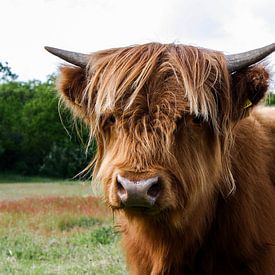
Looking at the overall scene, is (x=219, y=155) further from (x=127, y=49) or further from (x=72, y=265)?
(x=72, y=265)

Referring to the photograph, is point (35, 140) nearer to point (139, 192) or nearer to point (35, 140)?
point (35, 140)

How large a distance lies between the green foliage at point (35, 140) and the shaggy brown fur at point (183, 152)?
5025 cm

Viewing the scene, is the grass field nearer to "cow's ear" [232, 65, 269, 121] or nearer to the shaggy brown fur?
the shaggy brown fur

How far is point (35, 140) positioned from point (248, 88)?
198 ft

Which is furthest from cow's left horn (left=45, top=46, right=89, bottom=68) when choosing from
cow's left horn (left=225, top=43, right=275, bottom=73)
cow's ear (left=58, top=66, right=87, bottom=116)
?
cow's left horn (left=225, top=43, right=275, bottom=73)

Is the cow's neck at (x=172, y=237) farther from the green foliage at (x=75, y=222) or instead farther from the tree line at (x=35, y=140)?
the tree line at (x=35, y=140)

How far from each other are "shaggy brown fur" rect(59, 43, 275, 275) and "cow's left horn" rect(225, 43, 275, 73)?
2.1 inches

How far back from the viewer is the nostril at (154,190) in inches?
151

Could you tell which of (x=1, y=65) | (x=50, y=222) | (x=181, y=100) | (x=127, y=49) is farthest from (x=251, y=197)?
(x=1, y=65)

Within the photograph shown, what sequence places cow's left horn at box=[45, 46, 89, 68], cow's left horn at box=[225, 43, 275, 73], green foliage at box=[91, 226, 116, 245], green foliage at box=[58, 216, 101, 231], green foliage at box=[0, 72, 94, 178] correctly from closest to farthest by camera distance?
cow's left horn at box=[225, 43, 275, 73] → cow's left horn at box=[45, 46, 89, 68] → green foliage at box=[91, 226, 116, 245] → green foliage at box=[58, 216, 101, 231] → green foliage at box=[0, 72, 94, 178]

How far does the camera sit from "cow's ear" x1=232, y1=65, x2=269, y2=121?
4531mm

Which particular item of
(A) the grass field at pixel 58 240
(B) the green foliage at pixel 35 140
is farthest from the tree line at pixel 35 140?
(A) the grass field at pixel 58 240

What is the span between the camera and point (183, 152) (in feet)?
14.0

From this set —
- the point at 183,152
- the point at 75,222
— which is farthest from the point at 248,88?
the point at 75,222
